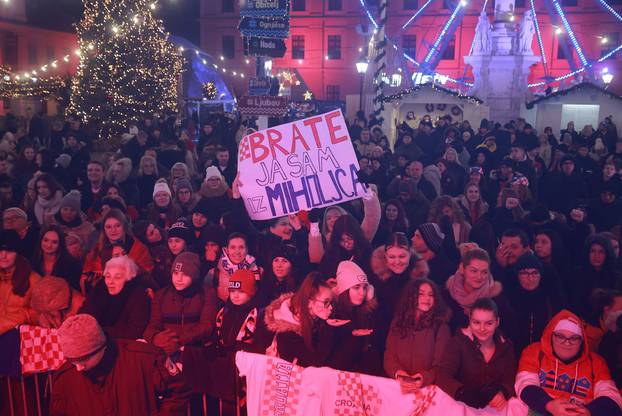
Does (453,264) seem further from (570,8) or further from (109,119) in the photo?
(570,8)

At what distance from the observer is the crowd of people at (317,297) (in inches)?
156

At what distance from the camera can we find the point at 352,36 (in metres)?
52.3

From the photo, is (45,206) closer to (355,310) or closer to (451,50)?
(355,310)

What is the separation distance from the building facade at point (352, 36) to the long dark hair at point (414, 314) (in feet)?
147

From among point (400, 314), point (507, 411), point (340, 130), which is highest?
point (340, 130)

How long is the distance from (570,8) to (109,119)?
41.6m

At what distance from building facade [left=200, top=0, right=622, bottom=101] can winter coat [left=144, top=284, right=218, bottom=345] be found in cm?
4438

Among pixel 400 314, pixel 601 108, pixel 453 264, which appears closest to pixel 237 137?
pixel 453 264

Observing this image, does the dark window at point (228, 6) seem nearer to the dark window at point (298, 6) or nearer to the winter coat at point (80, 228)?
the dark window at point (298, 6)

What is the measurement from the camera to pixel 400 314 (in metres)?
4.58

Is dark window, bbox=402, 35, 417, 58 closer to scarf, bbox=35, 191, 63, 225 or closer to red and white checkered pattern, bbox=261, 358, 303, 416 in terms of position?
scarf, bbox=35, 191, 63, 225

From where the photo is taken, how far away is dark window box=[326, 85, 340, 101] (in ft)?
175

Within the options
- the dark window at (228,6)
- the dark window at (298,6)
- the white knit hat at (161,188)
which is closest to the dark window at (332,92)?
the dark window at (298,6)

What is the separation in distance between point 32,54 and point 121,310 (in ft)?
142
